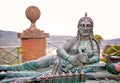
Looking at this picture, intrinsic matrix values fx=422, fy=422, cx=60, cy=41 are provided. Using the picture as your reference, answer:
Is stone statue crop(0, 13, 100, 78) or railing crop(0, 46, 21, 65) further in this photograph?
railing crop(0, 46, 21, 65)

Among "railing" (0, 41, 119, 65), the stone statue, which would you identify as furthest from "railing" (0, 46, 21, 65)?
the stone statue

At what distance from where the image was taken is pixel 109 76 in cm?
735

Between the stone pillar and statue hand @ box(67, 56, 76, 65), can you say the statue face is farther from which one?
the stone pillar

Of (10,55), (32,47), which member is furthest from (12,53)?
→ (32,47)

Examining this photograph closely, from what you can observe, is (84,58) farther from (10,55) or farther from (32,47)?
(10,55)

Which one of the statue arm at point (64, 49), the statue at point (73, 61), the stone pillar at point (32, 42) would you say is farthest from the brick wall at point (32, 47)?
the statue arm at point (64, 49)

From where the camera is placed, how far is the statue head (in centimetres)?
773

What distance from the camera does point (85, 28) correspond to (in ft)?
25.4

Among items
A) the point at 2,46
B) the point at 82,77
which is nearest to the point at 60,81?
the point at 82,77

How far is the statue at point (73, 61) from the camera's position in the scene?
758 centimetres

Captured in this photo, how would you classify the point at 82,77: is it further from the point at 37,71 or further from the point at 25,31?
the point at 25,31

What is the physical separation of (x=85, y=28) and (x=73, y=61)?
2.13 ft

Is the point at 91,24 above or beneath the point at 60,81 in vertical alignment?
above

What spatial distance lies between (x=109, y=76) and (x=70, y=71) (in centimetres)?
70
